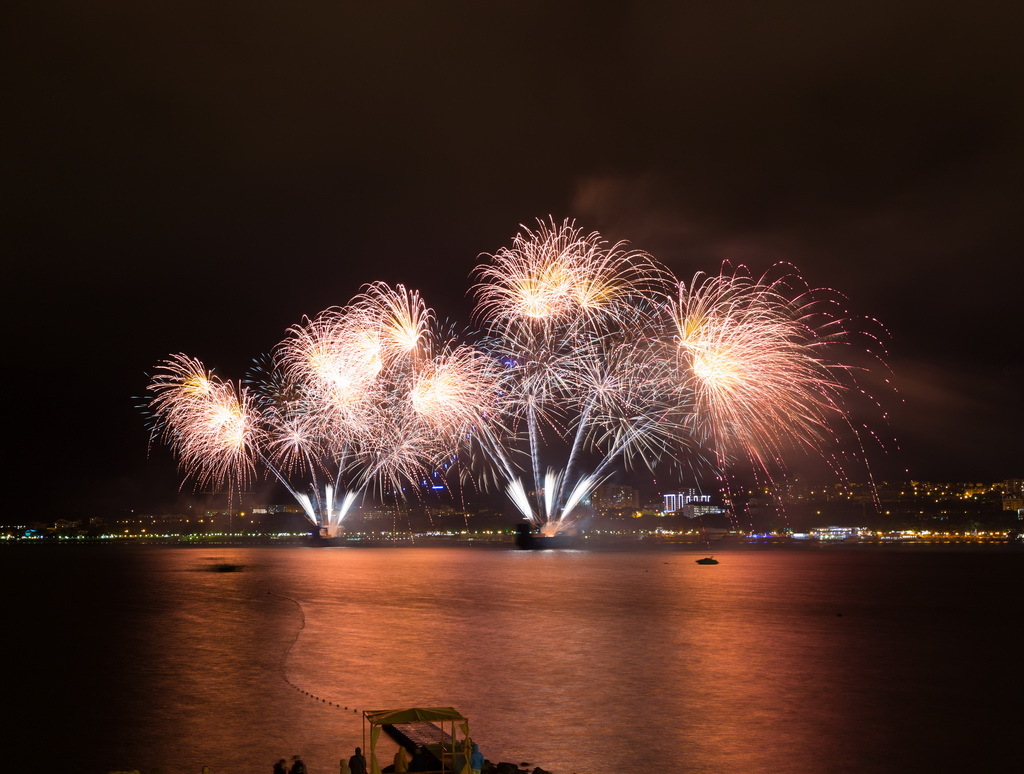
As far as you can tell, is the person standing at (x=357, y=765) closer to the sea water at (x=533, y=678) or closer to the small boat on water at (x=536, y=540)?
the sea water at (x=533, y=678)

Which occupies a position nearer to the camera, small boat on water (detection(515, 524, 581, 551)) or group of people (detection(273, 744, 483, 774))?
group of people (detection(273, 744, 483, 774))

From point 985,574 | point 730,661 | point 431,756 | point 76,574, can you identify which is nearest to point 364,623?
point 730,661

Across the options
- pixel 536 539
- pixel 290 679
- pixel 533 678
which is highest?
pixel 536 539

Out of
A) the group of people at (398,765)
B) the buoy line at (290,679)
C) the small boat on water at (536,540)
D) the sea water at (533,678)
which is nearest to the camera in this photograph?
the group of people at (398,765)

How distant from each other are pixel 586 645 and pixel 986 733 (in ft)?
43.9

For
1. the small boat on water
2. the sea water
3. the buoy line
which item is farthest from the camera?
the small boat on water

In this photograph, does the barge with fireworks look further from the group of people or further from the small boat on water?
the group of people

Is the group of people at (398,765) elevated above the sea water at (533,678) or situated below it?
above

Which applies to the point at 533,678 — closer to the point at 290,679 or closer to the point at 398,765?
the point at 290,679

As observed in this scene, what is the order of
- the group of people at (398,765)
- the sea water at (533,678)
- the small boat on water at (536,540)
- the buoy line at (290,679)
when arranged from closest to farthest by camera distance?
1. the group of people at (398,765)
2. the sea water at (533,678)
3. the buoy line at (290,679)
4. the small boat on water at (536,540)

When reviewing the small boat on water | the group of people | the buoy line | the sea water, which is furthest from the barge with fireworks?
the group of people

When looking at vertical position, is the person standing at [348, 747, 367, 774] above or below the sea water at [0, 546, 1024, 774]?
above

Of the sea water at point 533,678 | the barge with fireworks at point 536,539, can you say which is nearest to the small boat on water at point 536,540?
the barge with fireworks at point 536,539

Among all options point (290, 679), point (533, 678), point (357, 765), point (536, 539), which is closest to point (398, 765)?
point (357, 765)
